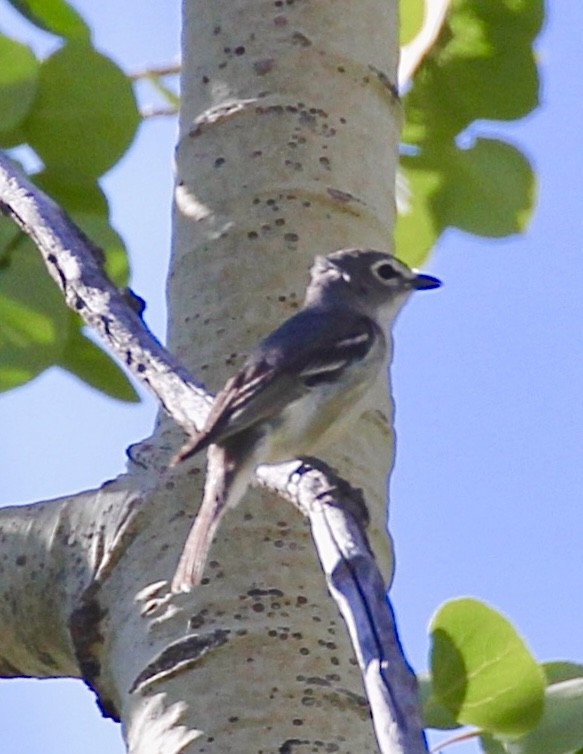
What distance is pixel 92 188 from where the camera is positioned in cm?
211

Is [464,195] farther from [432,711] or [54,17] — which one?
[432,711]

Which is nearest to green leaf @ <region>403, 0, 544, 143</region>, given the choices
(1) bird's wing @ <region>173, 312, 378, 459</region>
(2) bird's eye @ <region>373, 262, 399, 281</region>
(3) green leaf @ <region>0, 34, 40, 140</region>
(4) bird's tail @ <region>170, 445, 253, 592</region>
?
(2) bird's eye @ <region>373, 262, 399, 281</region>

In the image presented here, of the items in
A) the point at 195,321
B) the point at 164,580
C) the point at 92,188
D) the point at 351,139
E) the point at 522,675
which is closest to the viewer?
the point at 164,580

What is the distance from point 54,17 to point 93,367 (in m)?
0.48

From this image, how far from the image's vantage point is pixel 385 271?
2.50 metres

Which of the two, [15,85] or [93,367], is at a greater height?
[15,85]

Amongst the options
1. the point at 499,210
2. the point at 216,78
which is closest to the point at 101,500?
the point at 216,78

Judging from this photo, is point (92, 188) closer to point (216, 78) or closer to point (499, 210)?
point (216, 78)

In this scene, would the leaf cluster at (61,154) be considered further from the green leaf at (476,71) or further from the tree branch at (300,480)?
the green leaf at (476,71)

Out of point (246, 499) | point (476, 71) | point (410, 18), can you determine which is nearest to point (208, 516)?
point (246, 499)

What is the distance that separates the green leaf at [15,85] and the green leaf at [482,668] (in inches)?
33.2

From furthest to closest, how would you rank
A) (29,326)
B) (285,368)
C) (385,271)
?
(385,271) → (285,368) → (29,326)

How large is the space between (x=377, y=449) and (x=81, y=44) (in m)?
0.66

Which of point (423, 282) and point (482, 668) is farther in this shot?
point (423, 282)
